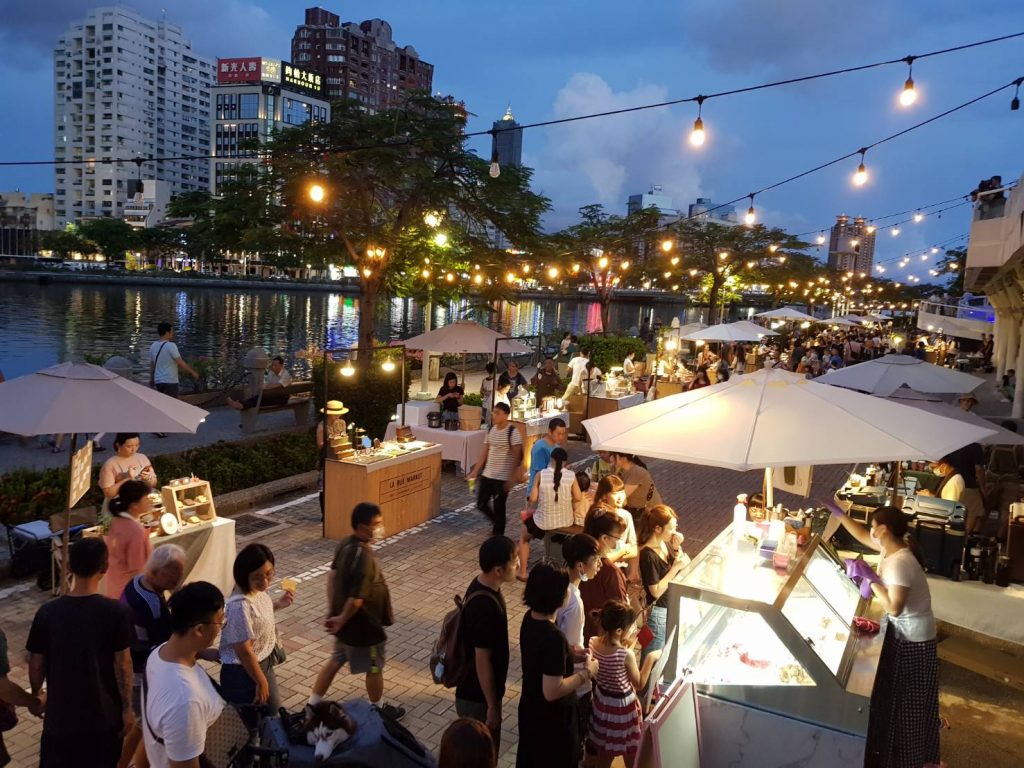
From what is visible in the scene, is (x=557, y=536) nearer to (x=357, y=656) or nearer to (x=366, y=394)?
(x=357, y=656)

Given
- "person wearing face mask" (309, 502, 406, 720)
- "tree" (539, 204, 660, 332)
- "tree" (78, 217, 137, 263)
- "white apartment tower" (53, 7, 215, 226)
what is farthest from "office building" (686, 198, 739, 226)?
"white apartment tower" (53, 7, 215, 226)

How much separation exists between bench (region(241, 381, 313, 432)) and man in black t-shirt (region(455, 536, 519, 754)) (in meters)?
11.8

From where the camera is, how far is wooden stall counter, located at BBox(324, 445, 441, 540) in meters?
8.64

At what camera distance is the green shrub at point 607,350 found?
924 inches

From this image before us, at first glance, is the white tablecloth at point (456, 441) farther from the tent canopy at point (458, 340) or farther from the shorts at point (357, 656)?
the shorts at point (357, 656)

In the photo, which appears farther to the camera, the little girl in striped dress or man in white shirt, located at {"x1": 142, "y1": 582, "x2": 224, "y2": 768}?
the little girl in striped dress

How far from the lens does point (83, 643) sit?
3406mm

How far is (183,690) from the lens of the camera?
9.88ft

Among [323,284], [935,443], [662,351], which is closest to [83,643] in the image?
[935,443]

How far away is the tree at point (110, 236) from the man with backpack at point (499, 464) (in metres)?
104

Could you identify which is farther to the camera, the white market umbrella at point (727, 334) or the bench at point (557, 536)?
the white market umbrella at point (727, 334)

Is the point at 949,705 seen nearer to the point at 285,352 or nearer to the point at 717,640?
the point at 717,640

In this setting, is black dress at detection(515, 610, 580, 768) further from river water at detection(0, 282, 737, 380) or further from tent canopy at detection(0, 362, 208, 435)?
river water at detection(0, 282, 737, 380)

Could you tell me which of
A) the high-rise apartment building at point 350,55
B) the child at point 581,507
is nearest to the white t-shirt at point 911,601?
the child at point 581,507
